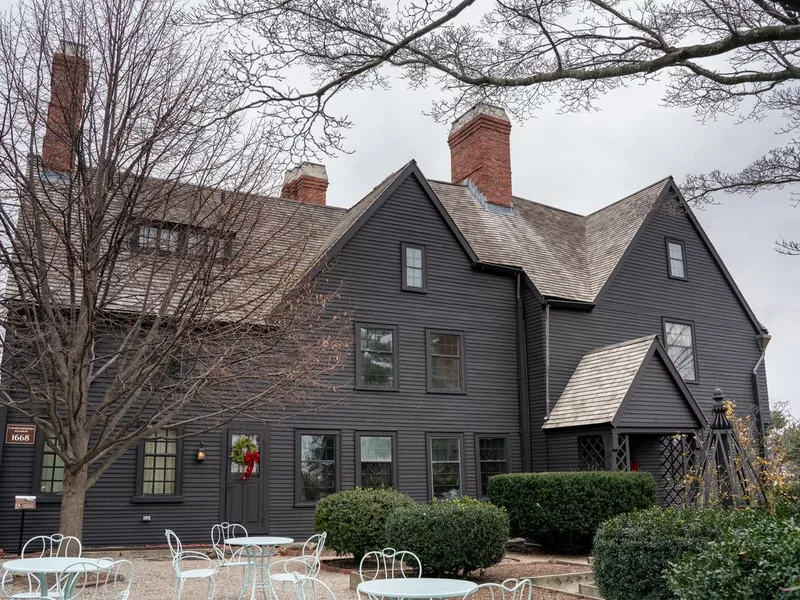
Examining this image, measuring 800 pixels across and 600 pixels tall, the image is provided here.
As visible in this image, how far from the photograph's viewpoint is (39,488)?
14.8 meters

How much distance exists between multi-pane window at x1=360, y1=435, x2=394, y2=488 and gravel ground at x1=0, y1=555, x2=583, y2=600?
4433 mm

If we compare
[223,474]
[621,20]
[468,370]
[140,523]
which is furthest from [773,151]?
[140,523]

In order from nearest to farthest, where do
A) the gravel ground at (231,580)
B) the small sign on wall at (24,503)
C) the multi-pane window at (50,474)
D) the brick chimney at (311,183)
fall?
the gravel ground at (231,580) < the small sign on wall at (24,503) < the multi-pane window at (50,474) < the brick chimney at (311,183)

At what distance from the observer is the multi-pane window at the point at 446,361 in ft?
62.9

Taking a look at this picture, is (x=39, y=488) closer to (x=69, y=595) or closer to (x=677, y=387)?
(x=69, y=595)

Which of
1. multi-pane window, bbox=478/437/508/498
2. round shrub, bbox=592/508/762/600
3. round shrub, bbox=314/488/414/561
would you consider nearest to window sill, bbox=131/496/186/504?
round shrub, bbox=314/488/414/561

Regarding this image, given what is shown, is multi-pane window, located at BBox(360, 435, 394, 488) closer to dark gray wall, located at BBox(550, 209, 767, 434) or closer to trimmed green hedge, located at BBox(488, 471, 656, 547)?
trimmed green hedge, located at BBox(488, 471, 656, 547)

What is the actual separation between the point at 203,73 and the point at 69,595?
772cm

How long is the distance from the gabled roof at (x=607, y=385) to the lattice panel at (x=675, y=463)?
87 centimetres

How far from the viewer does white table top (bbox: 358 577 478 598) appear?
5.82m

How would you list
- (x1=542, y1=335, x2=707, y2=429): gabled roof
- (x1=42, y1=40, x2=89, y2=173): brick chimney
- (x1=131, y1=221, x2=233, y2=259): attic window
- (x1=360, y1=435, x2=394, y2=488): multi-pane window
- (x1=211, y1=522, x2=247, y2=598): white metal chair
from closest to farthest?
(x1=211, y1=522, x2=247, y2=598): white metal chair < (x1=42, y1=40, x2=89, y2=173): brick chimney < (x1=131, y1=221, x2=233, y2=259): attic window < (x1=542, y1=335, x2=707, y2=429): gabled roof < (x1=360, y1=435, x2=394, y2=488): multi-pane window

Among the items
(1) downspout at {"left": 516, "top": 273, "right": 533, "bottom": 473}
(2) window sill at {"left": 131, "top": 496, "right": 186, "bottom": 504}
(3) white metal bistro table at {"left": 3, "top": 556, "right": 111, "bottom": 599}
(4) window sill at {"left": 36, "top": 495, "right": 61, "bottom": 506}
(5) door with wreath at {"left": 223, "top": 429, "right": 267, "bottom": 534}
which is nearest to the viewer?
(3) white metal bistro table at {"left": 3, "top": 556, "right": 111, "bottom": 599}

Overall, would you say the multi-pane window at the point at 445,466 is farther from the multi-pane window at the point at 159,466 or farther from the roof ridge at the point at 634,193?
the roof ridge at the point at 634,193

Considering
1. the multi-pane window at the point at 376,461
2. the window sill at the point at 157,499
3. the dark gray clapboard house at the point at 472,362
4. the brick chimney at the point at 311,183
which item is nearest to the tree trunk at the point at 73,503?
the dark gray clapboard house at the point at 472,362
